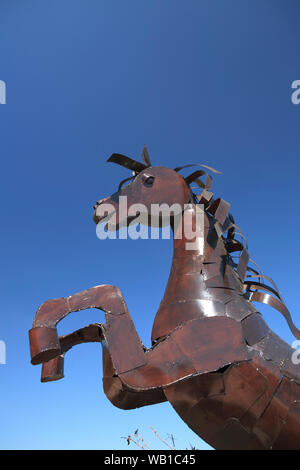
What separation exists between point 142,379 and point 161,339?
369 millimetres

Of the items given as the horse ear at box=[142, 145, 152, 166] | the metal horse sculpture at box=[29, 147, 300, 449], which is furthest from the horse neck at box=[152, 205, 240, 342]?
the horse ear at box=[142, 145, 152, 166]

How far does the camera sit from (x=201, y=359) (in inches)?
109

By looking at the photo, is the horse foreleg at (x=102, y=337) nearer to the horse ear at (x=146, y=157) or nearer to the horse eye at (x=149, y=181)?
the horse eye at (x=149, y=181)

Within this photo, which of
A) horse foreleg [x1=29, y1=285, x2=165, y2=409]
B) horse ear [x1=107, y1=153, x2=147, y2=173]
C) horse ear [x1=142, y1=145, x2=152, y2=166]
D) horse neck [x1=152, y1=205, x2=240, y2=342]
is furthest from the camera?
horse ear [x1=142, y1=145, x2=152, y2=166]

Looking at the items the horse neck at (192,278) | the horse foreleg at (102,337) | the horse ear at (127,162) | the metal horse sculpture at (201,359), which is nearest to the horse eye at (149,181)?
the horse ear at (127,162)

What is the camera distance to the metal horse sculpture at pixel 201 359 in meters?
2.74

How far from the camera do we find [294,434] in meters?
2.92

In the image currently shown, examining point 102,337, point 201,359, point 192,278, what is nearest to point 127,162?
point 192,278

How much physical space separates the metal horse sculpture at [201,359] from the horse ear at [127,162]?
3.84 ft

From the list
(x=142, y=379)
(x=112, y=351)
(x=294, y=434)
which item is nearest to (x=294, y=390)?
(x=294, y=434)

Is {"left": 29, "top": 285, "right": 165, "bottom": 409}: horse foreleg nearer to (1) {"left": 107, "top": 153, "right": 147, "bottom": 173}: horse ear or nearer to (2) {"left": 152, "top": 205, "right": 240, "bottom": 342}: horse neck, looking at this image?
(2) {"left": 152, "top": 205, "right": 240, "bottom": 342}: horse neck

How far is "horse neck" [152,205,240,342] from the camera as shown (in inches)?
122
